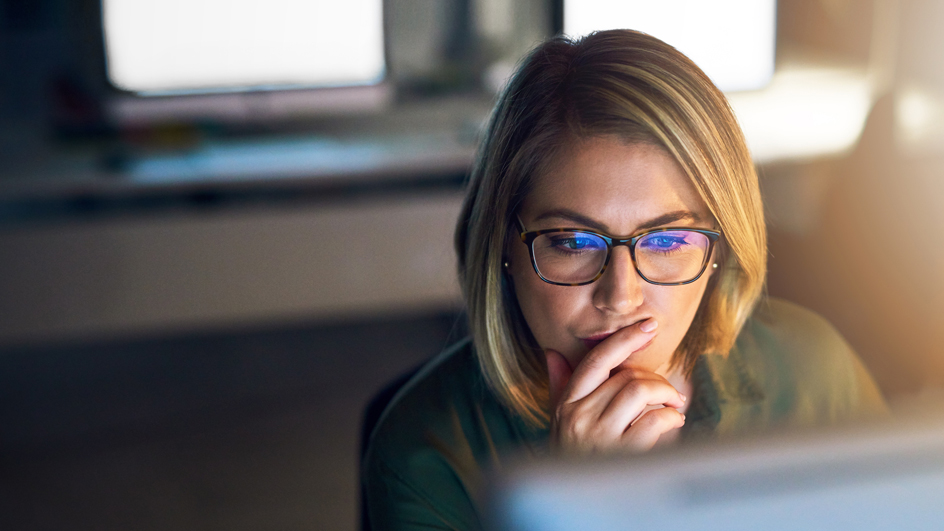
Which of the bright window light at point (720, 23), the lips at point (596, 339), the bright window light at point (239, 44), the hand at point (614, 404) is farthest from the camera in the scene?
the bright window light at point (239, 44)

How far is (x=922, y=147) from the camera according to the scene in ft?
6.04

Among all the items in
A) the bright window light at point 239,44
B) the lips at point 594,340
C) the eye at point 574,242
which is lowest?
the lips at point 594,340

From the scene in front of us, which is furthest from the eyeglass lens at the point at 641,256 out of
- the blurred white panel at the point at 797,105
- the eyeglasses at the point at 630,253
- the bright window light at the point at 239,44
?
the bright window light at the point at 239,44

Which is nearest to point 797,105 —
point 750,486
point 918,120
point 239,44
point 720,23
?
point 720,23

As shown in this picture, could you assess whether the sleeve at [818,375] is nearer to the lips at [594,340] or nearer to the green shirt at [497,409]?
the green shirt at [497,409]

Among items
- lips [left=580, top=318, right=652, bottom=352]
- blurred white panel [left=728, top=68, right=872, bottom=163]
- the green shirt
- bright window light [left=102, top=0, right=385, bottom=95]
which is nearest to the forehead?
lips [left=580, top=318, right=652, bottom=352]

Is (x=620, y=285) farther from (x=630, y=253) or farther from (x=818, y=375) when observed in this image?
(x=818, y=375)

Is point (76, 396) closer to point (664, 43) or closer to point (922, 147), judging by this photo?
point (664, 43)

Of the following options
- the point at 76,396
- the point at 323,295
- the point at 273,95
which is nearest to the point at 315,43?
the point at 273,95

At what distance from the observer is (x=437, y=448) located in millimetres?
796

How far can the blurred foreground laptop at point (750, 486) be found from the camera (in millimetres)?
270

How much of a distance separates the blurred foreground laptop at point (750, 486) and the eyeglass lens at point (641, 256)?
1.38ft

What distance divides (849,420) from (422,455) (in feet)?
1.87

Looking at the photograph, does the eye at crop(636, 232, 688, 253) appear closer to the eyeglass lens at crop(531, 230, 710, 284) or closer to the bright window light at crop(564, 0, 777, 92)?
the eyeglass lens at crop(531, 230, 710, 284)
